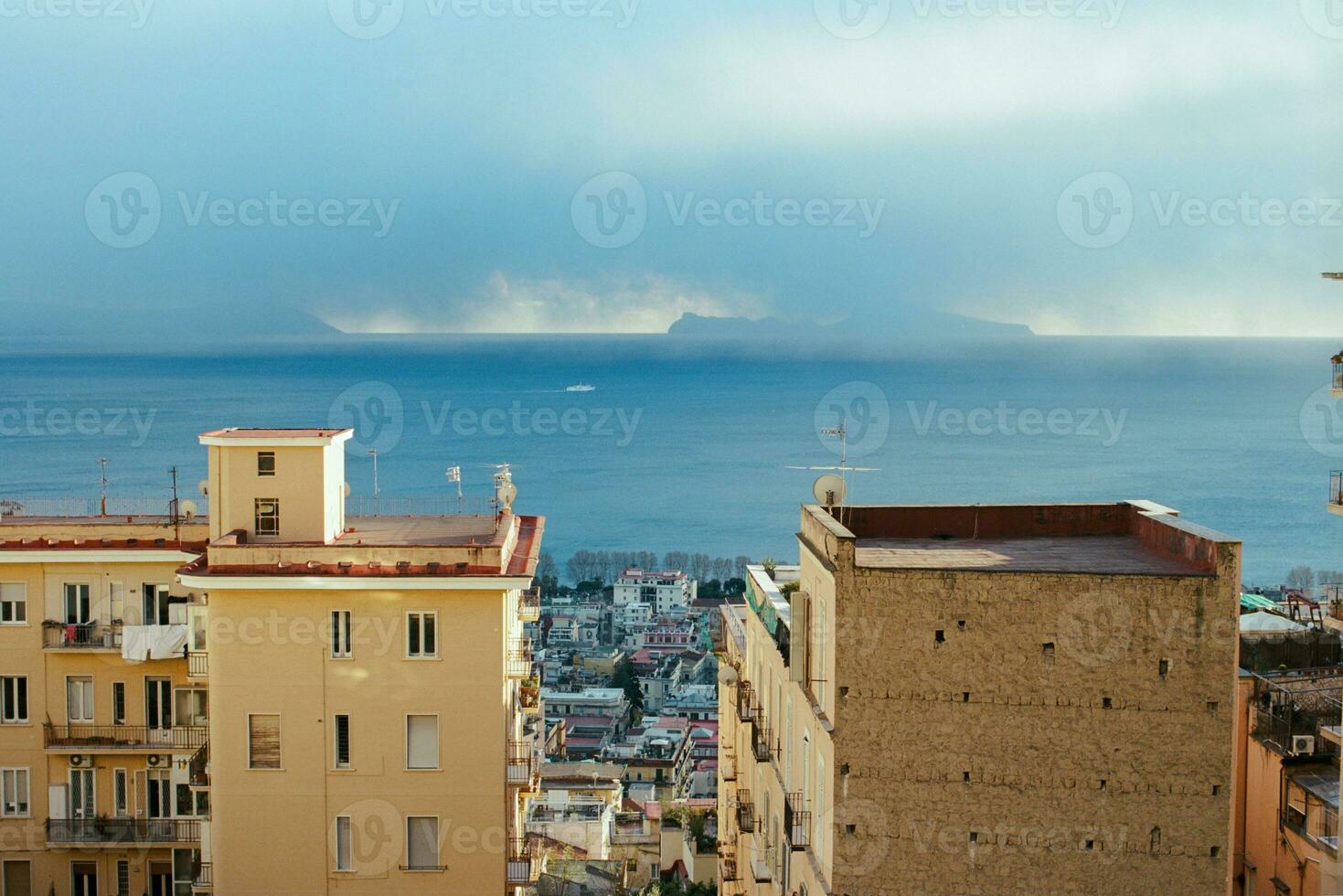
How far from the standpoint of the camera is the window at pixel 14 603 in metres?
18.9

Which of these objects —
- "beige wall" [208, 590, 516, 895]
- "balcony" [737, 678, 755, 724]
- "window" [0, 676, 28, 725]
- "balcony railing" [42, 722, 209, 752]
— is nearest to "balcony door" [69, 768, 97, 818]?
"balcony railing" [42, 722, 209, 752]

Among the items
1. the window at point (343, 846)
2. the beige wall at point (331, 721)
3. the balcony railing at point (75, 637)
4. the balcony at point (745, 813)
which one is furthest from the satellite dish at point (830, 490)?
the balcony railing at point (75, 637)

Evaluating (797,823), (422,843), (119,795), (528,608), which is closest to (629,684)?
(528,608)

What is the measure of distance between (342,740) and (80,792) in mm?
4874

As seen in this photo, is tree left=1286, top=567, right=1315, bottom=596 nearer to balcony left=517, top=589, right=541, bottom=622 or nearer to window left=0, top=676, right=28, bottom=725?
balcony left=517, top=589, right=541, bottom=622

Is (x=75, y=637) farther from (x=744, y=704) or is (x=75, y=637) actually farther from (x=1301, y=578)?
(x=1301, y=578)

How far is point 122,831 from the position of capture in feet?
63.0

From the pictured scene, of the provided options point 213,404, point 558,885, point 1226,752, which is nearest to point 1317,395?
point 213,404

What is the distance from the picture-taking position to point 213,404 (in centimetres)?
19988

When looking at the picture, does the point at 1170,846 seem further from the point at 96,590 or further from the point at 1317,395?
the point at 1317,395

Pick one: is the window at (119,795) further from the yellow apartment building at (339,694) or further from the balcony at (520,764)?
the balcony at (520,764)

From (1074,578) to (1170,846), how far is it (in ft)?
8.86

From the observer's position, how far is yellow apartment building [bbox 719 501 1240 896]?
13047 millimetres

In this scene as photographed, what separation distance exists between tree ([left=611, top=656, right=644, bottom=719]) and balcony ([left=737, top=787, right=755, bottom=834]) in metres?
60.9
